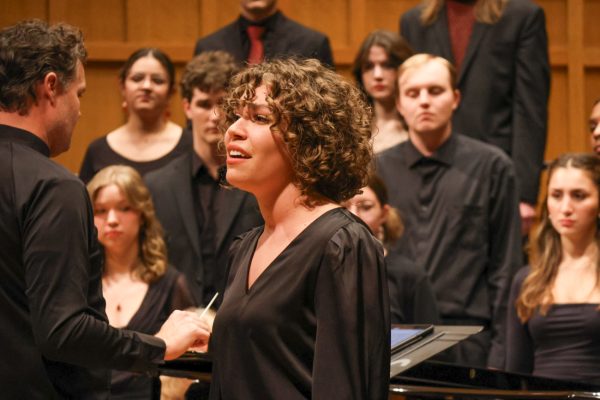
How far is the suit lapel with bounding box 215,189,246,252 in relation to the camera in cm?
367

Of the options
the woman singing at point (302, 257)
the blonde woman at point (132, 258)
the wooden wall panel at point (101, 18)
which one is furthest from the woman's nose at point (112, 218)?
the wooden wall panel at point (101, 18)

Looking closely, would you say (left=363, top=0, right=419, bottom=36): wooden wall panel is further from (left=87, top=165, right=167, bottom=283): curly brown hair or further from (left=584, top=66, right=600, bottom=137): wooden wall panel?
(left=87, top=165, right=167, bottom=283): curly brown hair

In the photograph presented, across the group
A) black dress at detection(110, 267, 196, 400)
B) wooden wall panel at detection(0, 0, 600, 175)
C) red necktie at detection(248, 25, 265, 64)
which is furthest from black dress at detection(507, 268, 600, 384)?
wooden wall panel at detection(0, 0, 600, 175)

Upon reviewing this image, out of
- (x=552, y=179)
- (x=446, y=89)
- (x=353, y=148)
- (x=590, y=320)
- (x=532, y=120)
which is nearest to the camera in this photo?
(x=353, y=148)

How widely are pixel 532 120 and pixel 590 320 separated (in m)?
1.12

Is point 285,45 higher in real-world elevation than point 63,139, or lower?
higher

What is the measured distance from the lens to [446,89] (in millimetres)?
3904

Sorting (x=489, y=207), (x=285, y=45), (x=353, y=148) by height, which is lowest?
(x=489, y=207)

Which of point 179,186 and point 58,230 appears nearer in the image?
point 58,230

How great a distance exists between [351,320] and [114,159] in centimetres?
259

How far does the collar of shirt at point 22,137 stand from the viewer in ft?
6.91

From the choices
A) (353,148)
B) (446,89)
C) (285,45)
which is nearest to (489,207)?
(446,89)

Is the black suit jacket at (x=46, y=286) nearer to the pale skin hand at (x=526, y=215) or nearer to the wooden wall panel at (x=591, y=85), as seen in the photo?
the pale skin hand at (x=526, y=215)

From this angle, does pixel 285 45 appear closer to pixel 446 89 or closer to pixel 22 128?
pixel 446 89
